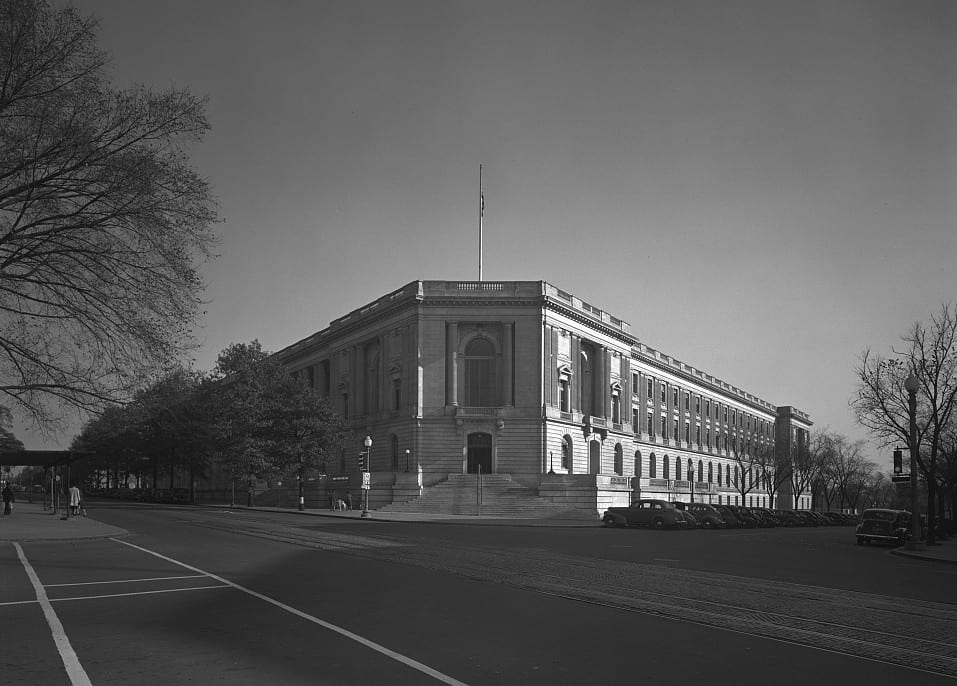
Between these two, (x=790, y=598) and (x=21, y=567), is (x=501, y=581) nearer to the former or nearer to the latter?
(x=790, y=598)

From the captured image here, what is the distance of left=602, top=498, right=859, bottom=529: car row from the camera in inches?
1845

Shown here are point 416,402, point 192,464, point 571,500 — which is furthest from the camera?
point 192,464

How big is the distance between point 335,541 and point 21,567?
33.0 feet

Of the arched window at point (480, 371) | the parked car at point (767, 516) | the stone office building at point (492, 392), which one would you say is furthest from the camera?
the arched window at point (480, 371)

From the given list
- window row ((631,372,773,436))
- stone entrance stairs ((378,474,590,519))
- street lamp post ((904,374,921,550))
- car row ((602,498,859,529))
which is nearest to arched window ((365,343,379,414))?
stone entrance stairs ((378,474,590,519))

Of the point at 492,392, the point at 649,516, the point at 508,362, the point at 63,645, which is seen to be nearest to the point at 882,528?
the point at 649,516

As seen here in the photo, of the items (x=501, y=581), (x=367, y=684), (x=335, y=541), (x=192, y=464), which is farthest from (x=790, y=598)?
(x=192, y=464)

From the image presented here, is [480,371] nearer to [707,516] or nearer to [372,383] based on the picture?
[372,383]

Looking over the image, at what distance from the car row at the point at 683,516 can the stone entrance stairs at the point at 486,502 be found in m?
Result: 8.98

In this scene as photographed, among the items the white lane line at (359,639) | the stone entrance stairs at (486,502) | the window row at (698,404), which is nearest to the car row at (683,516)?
the stone entrance stairs at (486,502)

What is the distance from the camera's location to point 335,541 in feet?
88.6

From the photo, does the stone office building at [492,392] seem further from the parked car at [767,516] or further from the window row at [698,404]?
the window row at [698,404]

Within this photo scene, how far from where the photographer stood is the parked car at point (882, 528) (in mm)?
38344

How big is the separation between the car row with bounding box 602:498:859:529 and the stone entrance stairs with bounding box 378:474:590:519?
8.98 meters
